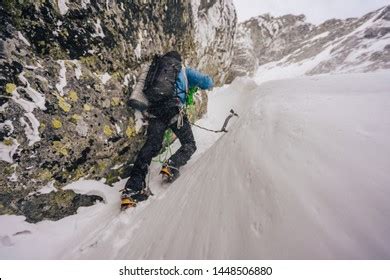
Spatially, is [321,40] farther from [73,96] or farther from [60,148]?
[60,148]

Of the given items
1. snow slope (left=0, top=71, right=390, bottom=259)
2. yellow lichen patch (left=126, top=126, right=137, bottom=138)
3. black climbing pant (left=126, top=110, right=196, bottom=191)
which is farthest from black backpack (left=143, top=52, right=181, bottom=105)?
snow slope (left=0, top=71, right=390, bottom=259)

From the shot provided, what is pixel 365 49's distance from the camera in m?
37.9

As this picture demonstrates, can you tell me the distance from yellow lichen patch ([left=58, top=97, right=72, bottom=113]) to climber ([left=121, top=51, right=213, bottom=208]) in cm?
89

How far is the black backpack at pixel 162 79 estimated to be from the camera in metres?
3.26

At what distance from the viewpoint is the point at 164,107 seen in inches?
132

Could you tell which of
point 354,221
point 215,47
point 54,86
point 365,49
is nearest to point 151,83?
point 54,86

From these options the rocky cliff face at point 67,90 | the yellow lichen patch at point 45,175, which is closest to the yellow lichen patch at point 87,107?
the rocky cliff face at point 67,90

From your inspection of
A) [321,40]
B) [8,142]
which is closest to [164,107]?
[8,142]

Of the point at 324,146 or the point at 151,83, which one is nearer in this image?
the point at 324,146

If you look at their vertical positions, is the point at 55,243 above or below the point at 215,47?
below

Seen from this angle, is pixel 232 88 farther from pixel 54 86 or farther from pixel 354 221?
pixel 354 221

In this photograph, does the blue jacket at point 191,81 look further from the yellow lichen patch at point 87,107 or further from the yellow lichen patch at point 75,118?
the yellow lichen patch at point 75,118

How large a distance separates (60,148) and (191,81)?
2.15 meters
